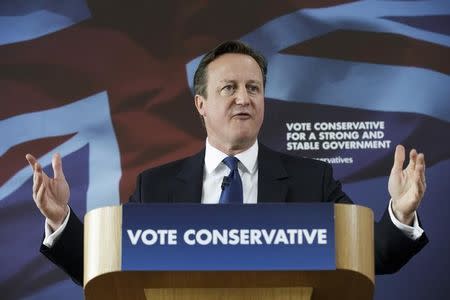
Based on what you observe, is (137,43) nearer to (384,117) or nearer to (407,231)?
(384,117)

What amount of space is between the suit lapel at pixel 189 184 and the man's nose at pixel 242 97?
220 mm

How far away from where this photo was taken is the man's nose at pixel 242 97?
11.3ft

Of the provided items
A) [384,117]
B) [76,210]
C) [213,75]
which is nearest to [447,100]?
[384,117]

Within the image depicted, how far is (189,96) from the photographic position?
4.57 metres

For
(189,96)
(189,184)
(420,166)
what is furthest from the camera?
(189,96)

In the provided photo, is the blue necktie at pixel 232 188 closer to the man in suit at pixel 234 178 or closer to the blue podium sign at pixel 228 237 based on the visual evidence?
the man in suit at pixel 234 178

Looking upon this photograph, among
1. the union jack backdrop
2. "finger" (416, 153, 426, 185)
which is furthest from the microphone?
the union jack backdrop

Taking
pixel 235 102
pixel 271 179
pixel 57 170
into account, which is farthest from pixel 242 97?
Result: pixel 57 170

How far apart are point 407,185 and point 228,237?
23.6 inches

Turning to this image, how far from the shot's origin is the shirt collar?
343 cm

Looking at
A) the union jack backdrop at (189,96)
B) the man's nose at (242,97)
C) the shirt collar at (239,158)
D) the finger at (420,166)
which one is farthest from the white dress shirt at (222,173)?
the union jack backdrop at (189,96)

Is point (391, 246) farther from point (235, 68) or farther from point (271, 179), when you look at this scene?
point (235, 68)

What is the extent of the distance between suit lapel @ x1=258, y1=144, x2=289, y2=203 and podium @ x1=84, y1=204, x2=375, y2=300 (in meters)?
0.74

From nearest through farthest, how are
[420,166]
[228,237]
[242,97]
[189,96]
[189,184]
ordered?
1. [228,237]
2. [420,166]
3. [189,184]
4. [242,97]
5. [189,96]
